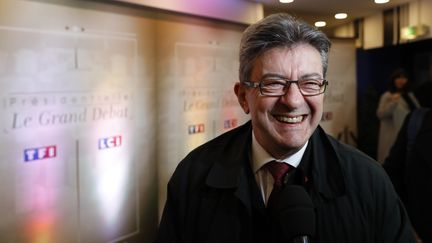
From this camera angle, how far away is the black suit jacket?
101cm

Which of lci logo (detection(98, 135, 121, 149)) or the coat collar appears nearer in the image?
the coat collar

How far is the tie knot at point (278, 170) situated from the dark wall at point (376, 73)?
9.98 ft

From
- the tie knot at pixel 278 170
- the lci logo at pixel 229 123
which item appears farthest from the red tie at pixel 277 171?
the lci logo at pixel 229 123

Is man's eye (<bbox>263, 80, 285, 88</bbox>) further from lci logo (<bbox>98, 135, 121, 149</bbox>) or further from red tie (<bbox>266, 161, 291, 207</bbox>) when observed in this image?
lci logo (<bbox>98, 135, 121, 149</bbox>)

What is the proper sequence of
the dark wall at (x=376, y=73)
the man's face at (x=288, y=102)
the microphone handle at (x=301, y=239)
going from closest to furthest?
the microphone handle at (x=301, y=239), the man's face at (x=288, y=102), the dark wall at (x=376, y=73)

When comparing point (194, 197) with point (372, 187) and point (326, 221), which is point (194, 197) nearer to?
point (326, 221)

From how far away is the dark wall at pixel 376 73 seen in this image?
12.2 feet

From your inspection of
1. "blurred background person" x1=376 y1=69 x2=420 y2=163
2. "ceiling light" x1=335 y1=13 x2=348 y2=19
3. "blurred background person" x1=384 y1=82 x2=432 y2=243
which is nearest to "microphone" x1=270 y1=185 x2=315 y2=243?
"blurred background person" x1=384 y1=82 x2=432 y2=243

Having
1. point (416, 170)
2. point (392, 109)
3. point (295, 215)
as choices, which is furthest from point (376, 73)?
point (295, 215)

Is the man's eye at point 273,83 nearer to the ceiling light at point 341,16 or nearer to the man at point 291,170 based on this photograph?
the man at point 291,170

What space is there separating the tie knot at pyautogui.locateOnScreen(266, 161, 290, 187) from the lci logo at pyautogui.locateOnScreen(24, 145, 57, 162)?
49.4 inches

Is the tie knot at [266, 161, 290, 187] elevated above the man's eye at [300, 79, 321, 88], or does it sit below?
below

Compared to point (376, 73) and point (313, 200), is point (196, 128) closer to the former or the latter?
point (313, 200)

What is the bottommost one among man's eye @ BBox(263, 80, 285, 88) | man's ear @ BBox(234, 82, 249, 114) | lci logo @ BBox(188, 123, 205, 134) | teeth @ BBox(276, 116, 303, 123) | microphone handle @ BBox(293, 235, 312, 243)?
microphone handle @ BBox(293, 235, 312, 243)
